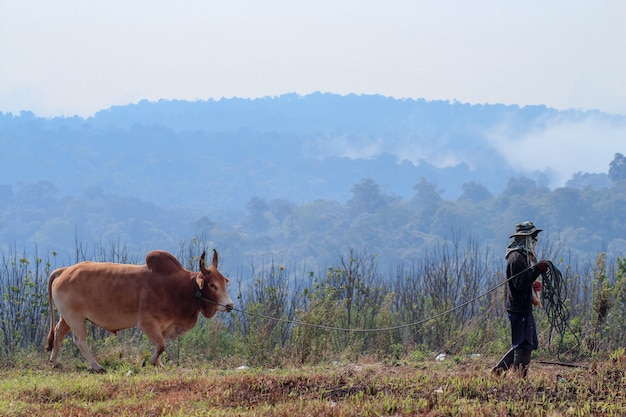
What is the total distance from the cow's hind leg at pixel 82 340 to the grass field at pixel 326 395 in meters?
1.16

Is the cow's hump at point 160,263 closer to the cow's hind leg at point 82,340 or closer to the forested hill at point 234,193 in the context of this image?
the cow's hind leg at point 82,340

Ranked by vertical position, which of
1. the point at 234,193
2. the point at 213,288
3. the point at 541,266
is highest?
the point at 234,193

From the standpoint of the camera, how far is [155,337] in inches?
379

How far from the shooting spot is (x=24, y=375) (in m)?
9.38

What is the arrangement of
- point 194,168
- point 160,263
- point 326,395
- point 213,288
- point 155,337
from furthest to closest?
point 194,168
point 160,263
point 213,288
point 155,337
point 326,395

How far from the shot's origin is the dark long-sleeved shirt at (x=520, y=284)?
789 cm

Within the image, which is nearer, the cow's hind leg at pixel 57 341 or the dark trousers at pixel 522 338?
the dark trousers at pixel 522 338

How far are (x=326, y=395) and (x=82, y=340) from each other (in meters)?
3.49

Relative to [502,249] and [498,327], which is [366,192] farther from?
[498,327]

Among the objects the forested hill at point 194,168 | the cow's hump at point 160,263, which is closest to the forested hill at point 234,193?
the forested hill at point 194,168

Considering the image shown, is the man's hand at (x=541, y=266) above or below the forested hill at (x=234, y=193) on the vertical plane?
below

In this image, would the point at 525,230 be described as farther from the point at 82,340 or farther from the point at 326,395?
the point at 82,340

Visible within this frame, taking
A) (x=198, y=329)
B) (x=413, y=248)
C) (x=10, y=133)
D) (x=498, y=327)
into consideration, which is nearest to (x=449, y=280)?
(x=498, y=327)

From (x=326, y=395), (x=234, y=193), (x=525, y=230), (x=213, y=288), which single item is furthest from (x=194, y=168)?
(x=326, y=395)
